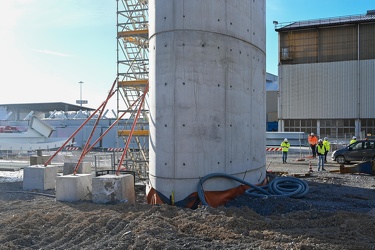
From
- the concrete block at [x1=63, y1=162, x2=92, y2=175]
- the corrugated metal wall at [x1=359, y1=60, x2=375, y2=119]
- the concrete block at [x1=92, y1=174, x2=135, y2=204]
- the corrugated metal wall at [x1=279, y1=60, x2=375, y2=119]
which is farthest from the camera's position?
the corrugated metal wall at [x1=279, y1=60, x2=375, y2=119]

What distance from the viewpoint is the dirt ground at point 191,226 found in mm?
5961

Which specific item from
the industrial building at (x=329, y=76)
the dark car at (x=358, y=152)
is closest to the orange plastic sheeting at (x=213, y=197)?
the dark car at (x=358, y=152)

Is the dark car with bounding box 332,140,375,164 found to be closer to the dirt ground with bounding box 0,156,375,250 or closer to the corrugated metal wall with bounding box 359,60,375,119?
the dirt ground with bounding box 0,156,375,250

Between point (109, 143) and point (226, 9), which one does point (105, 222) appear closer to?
point (226, 9)

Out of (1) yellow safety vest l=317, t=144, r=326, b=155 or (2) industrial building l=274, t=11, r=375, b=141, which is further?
(2) industrial building l=274, t=11, r=375, b=141

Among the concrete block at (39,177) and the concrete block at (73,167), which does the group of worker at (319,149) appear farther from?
the concrete block at (39,177)

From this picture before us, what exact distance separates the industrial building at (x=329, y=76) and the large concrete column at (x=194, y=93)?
33.5 metres

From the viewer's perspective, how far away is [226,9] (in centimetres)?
938

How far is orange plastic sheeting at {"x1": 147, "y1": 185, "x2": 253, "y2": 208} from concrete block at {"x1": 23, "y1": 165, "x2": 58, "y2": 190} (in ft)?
15.1

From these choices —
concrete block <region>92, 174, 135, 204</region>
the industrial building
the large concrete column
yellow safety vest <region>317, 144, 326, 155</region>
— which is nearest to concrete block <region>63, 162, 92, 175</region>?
concrete block <region>92, 174, 135, 204</region>

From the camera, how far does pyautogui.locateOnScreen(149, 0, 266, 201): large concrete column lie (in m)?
9.02

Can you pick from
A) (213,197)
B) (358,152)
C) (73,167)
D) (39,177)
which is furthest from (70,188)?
(358,152)

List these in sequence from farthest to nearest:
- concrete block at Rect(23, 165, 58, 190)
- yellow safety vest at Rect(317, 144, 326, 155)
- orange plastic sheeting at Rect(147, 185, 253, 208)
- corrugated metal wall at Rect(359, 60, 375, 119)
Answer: corrugated metal wall at Rect(359, 60, 375, 119) < yellow safety vest at Rect(317, 144, 326, 155) < concrete block at Rect(23, 165, 58, 190) < orange plastic sheeting at Rect(147, 185, 253, 208)

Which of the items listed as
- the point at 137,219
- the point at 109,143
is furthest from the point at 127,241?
the point at 109,143
